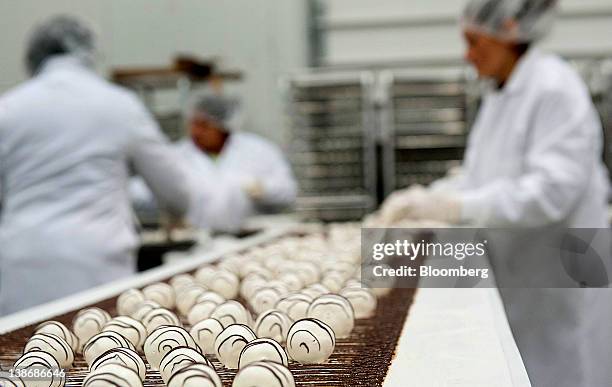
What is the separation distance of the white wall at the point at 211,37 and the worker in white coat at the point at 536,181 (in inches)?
155

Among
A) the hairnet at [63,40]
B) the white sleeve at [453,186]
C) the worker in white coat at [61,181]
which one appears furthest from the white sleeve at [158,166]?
the white sleeve at [453,186]

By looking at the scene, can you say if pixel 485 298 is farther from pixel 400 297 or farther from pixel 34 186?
pixel 34 186

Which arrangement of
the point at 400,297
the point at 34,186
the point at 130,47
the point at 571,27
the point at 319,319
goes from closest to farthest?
the point at 319,319 < the point at 400,297 < the point at 34,186 < the point at 571,27 < the point at 130,47

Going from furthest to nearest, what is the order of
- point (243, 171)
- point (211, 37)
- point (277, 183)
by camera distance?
point (211, 37)
point (277, 183)
point (243, 171)

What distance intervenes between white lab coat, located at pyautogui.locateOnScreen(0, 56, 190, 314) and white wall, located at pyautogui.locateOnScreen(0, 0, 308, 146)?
12.9 feet

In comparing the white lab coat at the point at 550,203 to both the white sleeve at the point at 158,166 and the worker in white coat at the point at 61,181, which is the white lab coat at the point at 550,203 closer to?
the white sleeve at the point at 158,166

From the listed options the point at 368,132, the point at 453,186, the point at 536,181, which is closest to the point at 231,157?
the point at 368,132

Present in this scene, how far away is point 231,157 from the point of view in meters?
5.20

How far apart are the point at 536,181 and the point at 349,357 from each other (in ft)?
4.01

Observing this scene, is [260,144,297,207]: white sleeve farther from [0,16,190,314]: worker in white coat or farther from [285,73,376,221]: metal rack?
[0,16,190,314]: worker in white coat

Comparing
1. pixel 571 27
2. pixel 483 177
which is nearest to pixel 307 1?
pixel 571 27

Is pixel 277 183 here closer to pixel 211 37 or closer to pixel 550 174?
pixel 211 37

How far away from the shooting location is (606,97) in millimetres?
4773

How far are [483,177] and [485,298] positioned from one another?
1106mm
